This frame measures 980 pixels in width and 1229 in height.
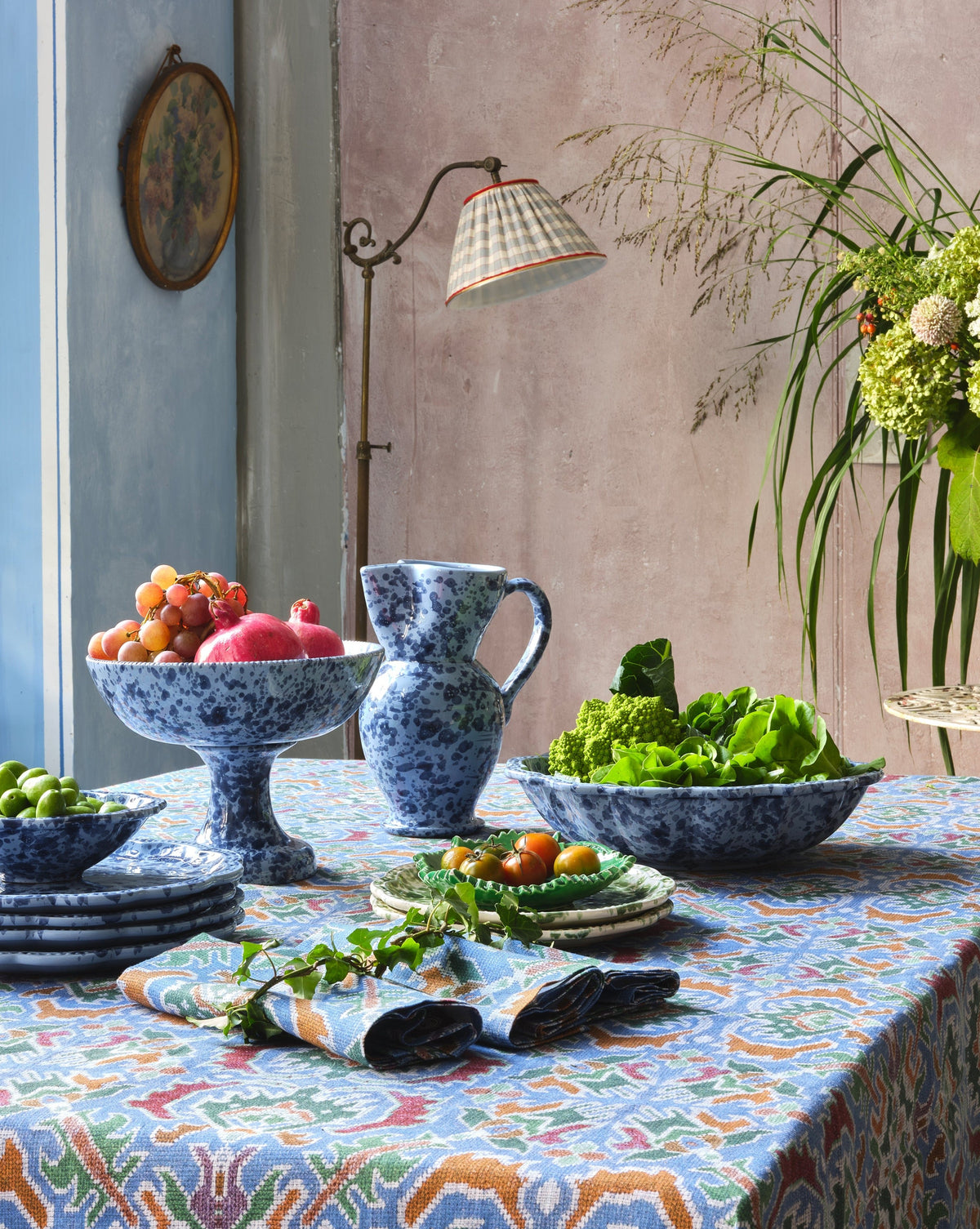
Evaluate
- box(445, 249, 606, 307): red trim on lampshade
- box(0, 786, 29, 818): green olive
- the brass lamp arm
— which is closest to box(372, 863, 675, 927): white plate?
box(0, 786, 29, 818): green olive

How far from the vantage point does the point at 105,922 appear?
2.41ft

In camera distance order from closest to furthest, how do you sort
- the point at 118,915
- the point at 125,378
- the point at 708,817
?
the point at 118,915
the point at 708,817
the point at 125,378

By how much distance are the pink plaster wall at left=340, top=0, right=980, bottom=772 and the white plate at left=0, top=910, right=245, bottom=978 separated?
2222 mm

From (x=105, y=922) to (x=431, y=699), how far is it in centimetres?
40

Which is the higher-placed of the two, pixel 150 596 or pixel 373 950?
pixel 150 596

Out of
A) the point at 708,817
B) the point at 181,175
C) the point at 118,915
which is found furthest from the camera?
the point at 181,175

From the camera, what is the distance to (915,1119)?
0.65 metres

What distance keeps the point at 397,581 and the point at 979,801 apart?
0.58m

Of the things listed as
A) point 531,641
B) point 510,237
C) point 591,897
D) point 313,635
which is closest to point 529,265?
point 510,237

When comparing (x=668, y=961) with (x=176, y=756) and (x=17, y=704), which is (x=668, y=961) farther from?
(x=176, y=756)

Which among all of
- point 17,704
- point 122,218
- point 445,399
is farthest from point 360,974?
point 445,399

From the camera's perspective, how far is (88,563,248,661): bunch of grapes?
0.96 metres

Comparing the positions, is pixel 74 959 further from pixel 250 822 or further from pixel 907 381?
A: pixel 907 381

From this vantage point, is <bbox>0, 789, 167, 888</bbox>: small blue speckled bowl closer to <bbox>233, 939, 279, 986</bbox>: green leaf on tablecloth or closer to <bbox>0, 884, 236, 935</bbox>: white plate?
<bbox>0, 884, 236, 935</bbox>: white plate
